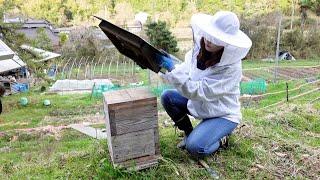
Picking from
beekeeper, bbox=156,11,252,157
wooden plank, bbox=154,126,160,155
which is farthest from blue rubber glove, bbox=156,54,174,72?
wooden plank, bbox=154,126,160,155

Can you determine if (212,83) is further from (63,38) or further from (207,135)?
(63,38)

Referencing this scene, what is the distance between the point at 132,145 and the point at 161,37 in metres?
32.9

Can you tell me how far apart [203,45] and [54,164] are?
1689 millimetres

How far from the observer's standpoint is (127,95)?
3.02 m

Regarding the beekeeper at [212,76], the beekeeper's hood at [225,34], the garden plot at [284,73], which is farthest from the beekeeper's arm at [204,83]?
the garden plot at [284,73]

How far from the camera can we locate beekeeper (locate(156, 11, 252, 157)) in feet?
9.41

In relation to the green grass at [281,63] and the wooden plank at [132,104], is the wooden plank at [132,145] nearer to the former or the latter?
the wooden plank at [132,104]

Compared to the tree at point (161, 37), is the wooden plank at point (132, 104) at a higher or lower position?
higher

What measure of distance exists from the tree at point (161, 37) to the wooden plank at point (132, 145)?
3143cm

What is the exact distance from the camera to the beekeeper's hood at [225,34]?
291 cm

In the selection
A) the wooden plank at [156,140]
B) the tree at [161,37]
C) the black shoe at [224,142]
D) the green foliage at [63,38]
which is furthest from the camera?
the green foliage at [63,38]

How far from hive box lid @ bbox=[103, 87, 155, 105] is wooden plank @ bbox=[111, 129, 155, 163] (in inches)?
10.4

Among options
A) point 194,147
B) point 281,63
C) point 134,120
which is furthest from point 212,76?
point 281,63


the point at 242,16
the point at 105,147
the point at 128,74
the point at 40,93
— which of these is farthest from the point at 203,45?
the point at 242,16
